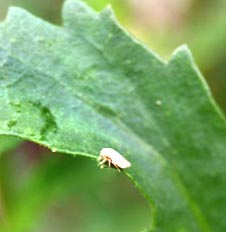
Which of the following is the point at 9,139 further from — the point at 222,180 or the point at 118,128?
the point at 222,180

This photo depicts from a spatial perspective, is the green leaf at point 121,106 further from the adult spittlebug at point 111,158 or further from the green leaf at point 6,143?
the green leaf at point 6,143

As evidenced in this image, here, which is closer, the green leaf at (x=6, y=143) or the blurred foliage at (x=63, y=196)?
the green leaf at (x=6, y=143)

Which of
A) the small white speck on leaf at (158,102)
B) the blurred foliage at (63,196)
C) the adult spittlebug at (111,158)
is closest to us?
the adult spittlebug at (111,158)

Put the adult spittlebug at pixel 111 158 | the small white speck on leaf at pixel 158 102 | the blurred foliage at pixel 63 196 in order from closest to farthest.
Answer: the adult spittlebug at pixel 111 158 < the small white speck on leaf at pixel 158 102 < the blurred foliage at pixel 63 196

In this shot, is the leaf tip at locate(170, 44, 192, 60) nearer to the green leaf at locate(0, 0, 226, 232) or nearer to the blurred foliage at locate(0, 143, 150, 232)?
the green leaf at locate(0, 0, 226, 232)

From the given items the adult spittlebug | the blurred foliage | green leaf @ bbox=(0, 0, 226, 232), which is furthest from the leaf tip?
the blurred foliage

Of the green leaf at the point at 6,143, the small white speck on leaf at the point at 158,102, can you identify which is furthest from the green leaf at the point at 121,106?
the green leaf at the point at 6,143
